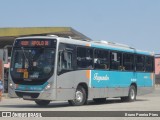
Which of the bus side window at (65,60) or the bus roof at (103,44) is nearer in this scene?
the bus side window at (65,60)

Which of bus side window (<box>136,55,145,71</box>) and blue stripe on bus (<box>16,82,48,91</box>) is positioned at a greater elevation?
bus side window (<box>136,55,145,71</box>)

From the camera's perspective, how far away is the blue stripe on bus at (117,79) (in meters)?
24.4

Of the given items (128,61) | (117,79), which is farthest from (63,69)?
(128,61)

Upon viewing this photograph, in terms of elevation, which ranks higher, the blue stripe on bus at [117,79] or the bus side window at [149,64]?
the bus side window at [149,64]

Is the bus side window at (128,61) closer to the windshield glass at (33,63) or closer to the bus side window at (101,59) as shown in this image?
the bus side window at (101,59)

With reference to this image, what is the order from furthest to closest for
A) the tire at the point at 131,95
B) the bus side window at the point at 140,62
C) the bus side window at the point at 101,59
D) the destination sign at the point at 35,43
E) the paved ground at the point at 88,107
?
1. the bus side window at the point at 140,62
2. the tire at the point at 131,95
3. the bus side window at the point at 101,59
4. the destination sign at the point at 35,43
5. the paved ground at the point at 88,107

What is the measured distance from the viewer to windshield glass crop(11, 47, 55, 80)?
21.4m

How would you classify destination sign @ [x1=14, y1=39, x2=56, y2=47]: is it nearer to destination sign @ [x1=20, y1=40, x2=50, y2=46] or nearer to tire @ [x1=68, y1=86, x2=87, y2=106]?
destination sign @ [x1=20, y1=40, x2=50, y2=46]

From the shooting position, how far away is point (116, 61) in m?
26.4

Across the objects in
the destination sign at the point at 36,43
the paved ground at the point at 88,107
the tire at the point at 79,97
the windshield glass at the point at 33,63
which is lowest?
the paved ground at the point at 88,107

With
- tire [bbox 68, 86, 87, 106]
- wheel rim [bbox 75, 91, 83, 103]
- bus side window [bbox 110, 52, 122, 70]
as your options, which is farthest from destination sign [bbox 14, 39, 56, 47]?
bus side window [bbox 110, 52, 122, 70]

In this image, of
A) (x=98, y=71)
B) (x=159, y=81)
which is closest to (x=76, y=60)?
(x=98, y=71)

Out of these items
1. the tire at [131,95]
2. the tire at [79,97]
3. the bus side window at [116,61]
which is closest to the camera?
the tire at [79,97]

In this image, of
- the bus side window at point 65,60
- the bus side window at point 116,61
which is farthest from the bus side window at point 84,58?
the bus side window at point 116,61
